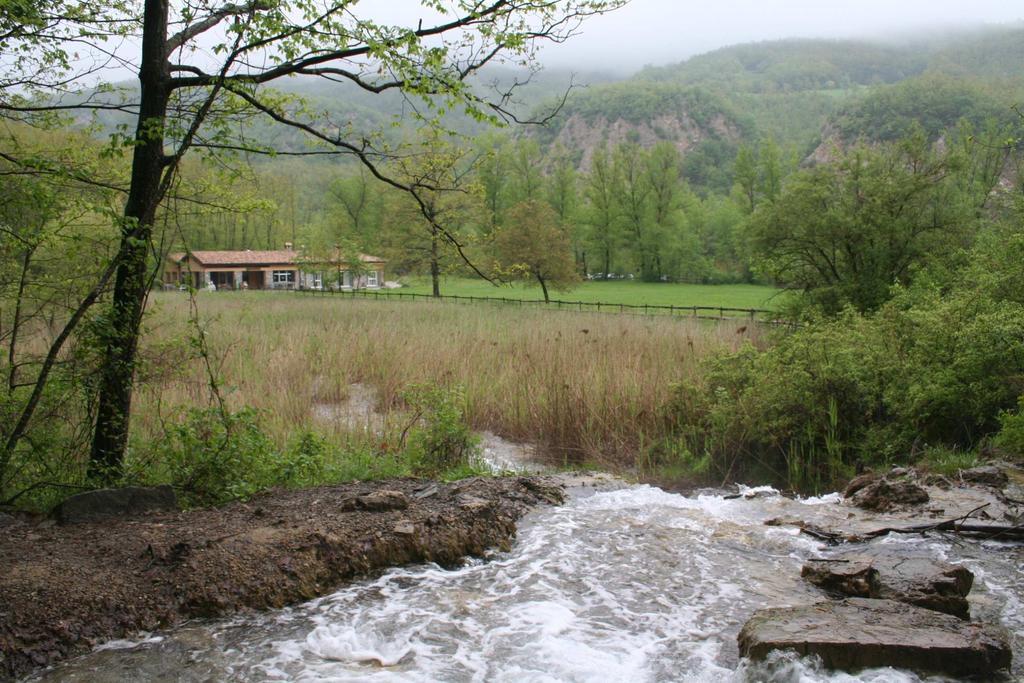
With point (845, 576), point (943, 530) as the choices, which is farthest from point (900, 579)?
point (943, 530)

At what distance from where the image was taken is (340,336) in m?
19.2

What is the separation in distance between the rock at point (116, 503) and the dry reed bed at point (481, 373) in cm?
111

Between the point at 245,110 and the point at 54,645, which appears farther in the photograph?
the point at 245,110

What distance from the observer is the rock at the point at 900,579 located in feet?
16.7

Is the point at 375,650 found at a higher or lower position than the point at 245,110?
lower

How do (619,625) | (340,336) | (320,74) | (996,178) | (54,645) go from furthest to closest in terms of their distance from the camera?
(996,178), (340,336), (320,74), (619,625), (54,645)

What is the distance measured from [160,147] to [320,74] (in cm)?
153

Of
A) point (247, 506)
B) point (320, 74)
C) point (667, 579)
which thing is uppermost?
point (320, 74)

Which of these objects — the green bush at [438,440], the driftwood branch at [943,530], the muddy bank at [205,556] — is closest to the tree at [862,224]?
the green bush at [438,440]

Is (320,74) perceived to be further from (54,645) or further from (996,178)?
(996,178)

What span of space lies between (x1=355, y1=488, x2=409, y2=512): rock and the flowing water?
0.81m

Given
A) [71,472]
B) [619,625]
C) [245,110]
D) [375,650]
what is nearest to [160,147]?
[245,110]

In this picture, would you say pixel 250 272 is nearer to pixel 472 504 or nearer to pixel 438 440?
pixel 438 440

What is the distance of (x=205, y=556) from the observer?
5.41 metres
